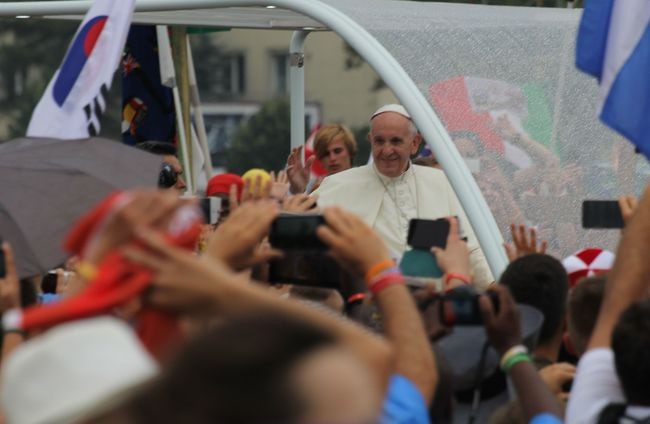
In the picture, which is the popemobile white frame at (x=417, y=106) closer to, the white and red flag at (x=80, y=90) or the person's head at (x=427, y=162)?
the white and red flag at (x=80, y=90)

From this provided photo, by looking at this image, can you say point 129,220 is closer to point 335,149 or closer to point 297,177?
point 297,177

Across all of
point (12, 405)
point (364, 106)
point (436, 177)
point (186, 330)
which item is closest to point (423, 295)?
point (186, 330)

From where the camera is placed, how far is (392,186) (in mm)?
7133

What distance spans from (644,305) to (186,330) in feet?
3.71

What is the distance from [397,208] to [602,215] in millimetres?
3133

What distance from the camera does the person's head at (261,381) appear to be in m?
1.59

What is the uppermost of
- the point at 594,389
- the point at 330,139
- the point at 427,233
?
the point at 427,233

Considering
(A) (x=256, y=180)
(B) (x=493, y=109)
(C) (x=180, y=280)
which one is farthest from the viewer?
(B) (x=493, y=109)

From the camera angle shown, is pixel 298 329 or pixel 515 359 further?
pixel 515 359

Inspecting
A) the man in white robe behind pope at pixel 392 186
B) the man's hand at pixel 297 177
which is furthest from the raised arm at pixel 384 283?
the man's hand at pixel 297 177

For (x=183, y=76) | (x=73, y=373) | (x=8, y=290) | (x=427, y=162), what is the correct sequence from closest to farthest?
(x=73, y=373), (x=8, y=290), (x=427, y=162), (x=183, y=76)

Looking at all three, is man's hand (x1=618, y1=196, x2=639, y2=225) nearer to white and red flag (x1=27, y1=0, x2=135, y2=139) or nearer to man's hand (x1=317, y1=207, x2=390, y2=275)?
man's hand (x1=317, y1=207, x2=390, y2=275)

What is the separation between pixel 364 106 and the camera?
149 ft

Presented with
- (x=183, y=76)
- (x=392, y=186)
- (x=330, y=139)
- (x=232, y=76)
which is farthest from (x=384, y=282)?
(x=232, y=76)
